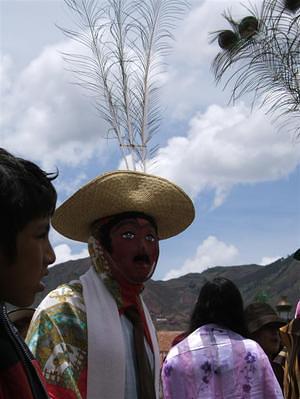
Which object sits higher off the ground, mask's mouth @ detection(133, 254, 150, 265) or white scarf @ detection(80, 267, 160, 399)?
mask's mouth @ detection(133, 254, 150, 265)

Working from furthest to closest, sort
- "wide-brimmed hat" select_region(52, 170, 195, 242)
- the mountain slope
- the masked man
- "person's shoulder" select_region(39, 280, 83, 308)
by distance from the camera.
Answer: the mountain slope → "wide-brimmed hat" select_region(52, 170, 195, 242) → "person's shoulder" select_region(39, 280, 83, 308) → the masked man

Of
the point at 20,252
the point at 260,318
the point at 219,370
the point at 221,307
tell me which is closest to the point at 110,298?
the point at 219,370

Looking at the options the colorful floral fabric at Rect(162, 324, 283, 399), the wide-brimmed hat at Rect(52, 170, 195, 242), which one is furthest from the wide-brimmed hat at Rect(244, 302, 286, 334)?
the wide-brimmed hat at Rect(52, 170, 195, 242)

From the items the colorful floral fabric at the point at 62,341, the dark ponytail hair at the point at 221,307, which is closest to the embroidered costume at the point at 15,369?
the colorful floral fabric at the point at 62,341

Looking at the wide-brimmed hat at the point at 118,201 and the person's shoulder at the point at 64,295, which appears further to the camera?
the wide-brimmed hat at the point at 118,201

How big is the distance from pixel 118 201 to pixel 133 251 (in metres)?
0.25

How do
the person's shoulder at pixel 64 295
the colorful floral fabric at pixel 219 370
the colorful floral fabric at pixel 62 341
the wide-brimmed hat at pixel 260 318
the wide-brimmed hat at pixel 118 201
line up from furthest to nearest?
the wide-brimmed hat at pixel 260 318
the colorful floral fabric at pixel 219 370
the wide-brimmed hat at pixel 118 201
the person's shoulder at pixel 64 295
the colorful floral fabric at pixel 62 341

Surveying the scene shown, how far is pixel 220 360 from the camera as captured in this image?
4.09m

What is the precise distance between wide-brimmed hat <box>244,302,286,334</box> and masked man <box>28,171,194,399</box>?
1.83 m

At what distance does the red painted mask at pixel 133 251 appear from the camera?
3.22m

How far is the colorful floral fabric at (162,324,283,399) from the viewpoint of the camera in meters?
4.03

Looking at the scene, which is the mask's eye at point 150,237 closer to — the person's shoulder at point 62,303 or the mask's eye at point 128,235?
the mask's eye at point 128,235

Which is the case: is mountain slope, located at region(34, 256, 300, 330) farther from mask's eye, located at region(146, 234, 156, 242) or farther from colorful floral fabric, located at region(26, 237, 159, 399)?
colorful floral fabric, located at region(26, 237, 159, 399)

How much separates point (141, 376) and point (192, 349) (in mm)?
1203
